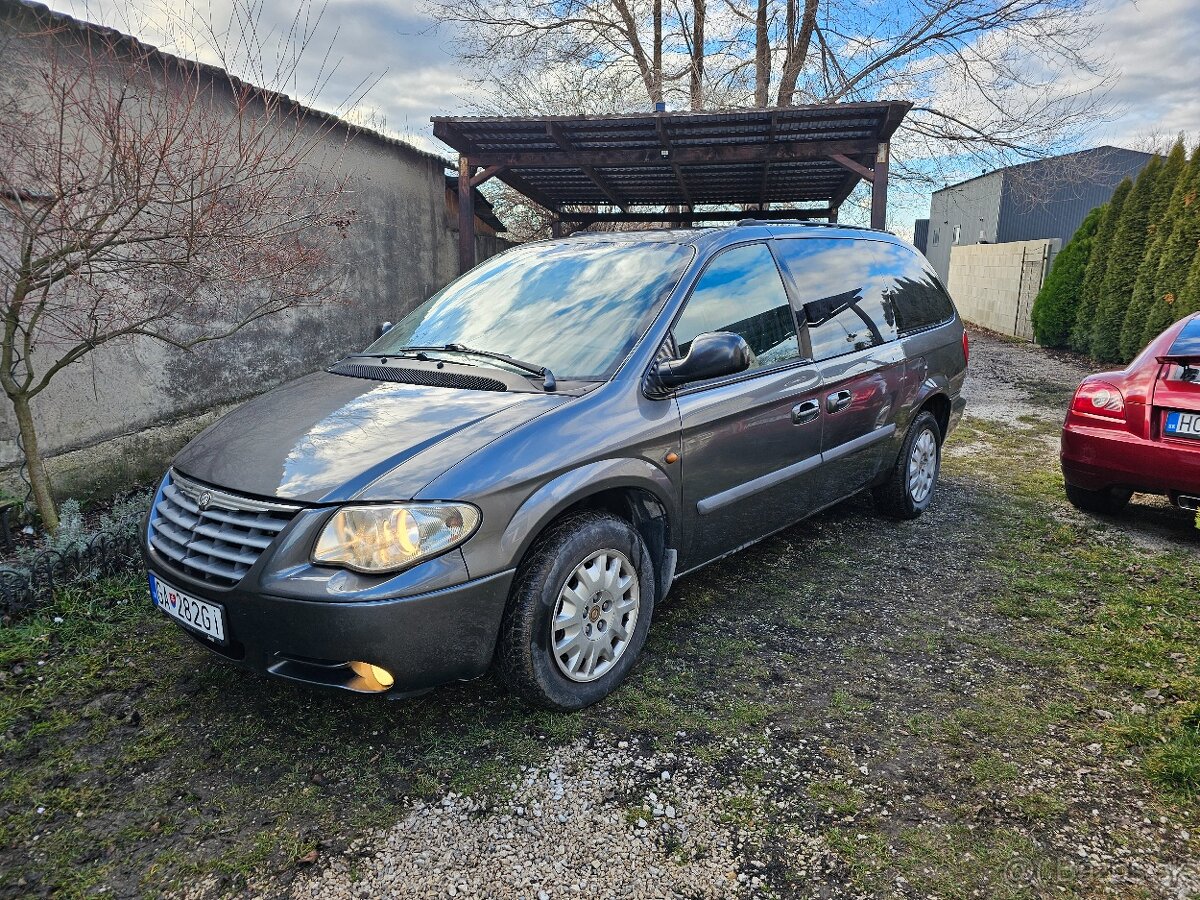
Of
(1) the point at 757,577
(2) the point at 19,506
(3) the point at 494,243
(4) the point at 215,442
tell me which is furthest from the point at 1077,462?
(3) the point at 494,243

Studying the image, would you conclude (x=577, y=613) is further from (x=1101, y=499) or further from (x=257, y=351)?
(x=257, y=351)

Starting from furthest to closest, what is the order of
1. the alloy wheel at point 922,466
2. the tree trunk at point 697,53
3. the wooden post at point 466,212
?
the tree trunk at point 697,53
the wooden post at point 466,212
the alloy wheel at point 922,466

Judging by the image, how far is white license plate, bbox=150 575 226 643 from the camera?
2.38m

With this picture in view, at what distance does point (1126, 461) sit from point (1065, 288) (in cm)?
1153

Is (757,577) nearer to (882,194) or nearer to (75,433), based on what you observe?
(75,433)

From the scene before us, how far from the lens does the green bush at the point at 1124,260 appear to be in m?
11.8

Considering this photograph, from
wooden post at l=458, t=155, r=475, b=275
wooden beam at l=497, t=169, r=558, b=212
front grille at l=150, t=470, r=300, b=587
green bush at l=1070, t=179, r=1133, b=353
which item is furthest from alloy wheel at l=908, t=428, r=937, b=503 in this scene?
green bush at l=1070, t=179, r=1133, b=353

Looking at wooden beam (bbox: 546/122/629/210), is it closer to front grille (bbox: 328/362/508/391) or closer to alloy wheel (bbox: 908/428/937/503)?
alloy wheel (bbox: 908/428/937/503)

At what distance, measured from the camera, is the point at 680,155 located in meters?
9.11

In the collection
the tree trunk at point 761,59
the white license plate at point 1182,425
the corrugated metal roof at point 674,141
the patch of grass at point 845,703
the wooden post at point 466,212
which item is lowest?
the patch of grass at point 845,703

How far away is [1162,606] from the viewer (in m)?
3.59

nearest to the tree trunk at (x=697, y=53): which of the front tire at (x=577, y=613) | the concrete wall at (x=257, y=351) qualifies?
the concrete wall at (x=257, y=351)

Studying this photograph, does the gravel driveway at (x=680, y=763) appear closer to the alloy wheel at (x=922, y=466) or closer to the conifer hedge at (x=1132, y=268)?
the alloy wheel at (x=922, y=466)

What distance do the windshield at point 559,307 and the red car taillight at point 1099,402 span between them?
2.96m
